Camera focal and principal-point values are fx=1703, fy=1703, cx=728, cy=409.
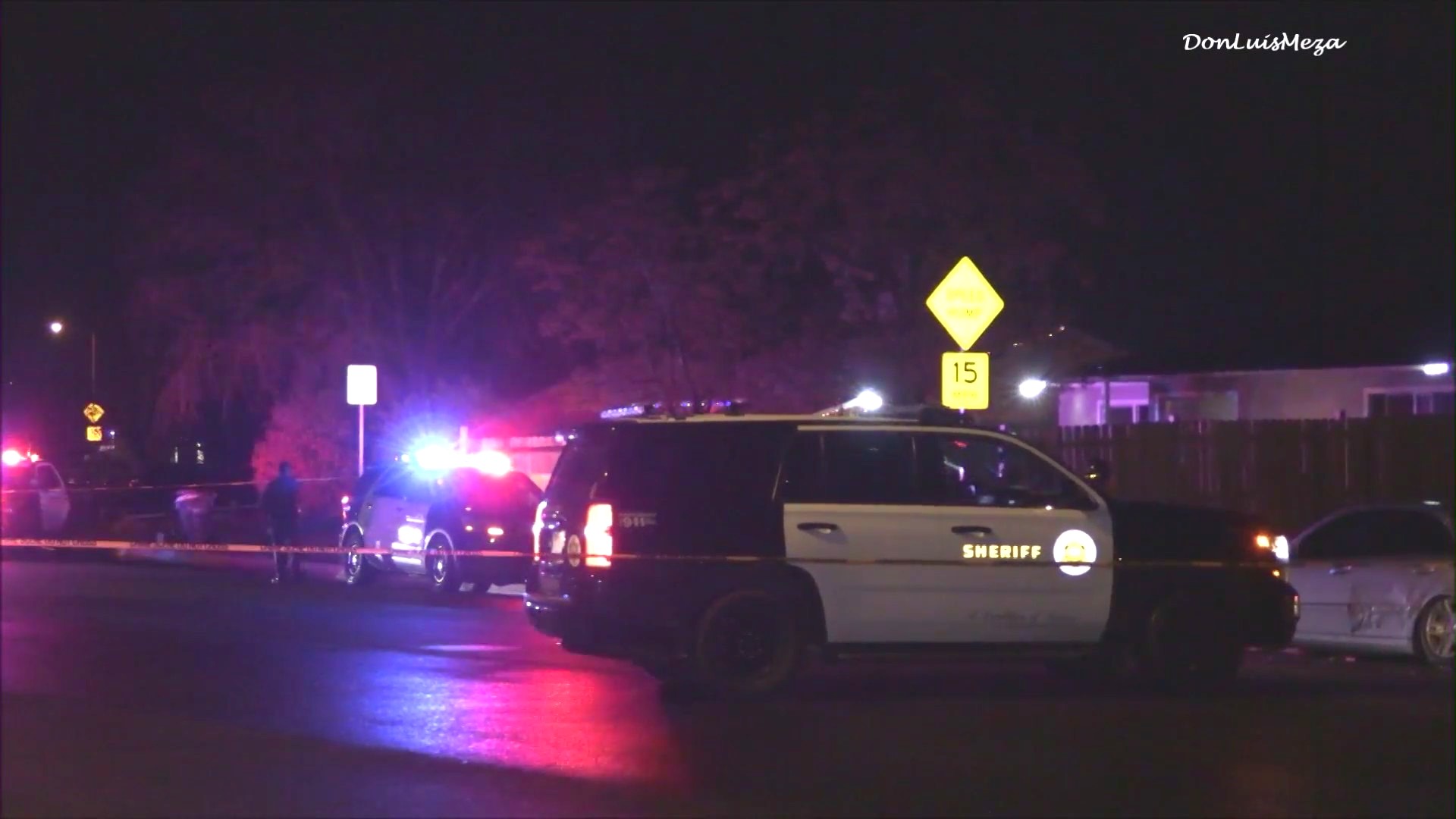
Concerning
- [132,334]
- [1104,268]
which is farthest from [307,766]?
[1104,268]

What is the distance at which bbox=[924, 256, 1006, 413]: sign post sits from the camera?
15.2 m

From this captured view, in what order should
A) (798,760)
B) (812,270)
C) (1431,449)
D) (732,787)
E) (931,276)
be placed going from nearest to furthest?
(732,787)
(798,760)
(1431,449)
(931,276)
(812,270)

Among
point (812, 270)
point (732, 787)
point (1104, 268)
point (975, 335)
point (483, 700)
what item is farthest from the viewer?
point (1104, 268)

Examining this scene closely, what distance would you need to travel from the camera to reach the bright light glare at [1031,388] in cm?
2300

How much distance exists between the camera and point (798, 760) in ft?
30.4

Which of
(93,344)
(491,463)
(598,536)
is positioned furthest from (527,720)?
(491,463)

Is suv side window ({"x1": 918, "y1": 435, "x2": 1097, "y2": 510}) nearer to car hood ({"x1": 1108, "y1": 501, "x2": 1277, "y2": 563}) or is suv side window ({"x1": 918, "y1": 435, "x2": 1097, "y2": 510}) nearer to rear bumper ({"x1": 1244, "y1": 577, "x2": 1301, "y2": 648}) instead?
car hood ({"x1": 1108, "y1": 501, "x2": 1277, "y2": 563})

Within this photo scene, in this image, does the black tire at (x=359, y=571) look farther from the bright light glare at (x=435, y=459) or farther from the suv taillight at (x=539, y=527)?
Answer: the suv taillight at (x=539, y=527)

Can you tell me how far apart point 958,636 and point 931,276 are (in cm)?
1132

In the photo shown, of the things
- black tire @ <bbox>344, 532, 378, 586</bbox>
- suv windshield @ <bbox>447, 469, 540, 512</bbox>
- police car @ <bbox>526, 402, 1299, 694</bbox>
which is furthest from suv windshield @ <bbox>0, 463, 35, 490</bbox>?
black tire @ <bbox>344, 532, 378, 586</bbox>

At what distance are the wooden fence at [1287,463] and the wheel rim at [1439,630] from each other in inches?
223

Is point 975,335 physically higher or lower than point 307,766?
higher

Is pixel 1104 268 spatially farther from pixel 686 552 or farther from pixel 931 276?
pixel 686 552

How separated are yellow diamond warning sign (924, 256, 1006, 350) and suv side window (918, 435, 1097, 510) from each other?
367 cm
